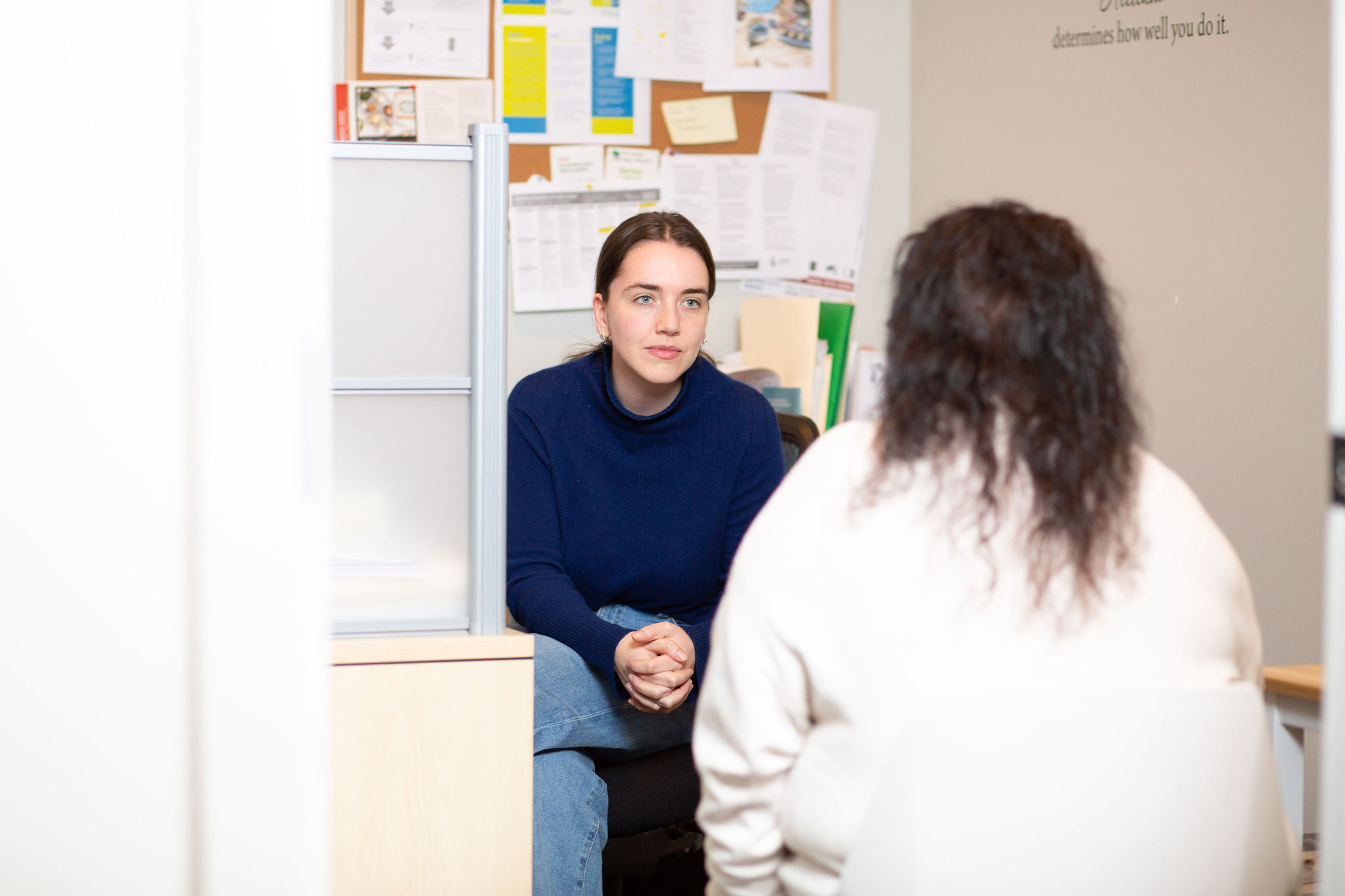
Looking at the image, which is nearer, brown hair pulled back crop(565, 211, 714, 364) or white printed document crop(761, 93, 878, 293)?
brown hair pulled back crop(565, 211, 714, 364)

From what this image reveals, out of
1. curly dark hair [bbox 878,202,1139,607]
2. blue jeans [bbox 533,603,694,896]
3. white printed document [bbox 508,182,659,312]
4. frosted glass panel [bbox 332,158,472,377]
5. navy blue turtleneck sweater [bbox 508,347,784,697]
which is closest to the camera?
curly dark hair [bbox 878,202,1139,607]

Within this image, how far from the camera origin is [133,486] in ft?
2.59

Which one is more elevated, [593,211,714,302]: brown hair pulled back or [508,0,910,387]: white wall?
[508,0,910,387]: white wall

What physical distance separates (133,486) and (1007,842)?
0.65 meters

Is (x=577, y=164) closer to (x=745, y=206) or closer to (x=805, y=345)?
(x=745, y=206)

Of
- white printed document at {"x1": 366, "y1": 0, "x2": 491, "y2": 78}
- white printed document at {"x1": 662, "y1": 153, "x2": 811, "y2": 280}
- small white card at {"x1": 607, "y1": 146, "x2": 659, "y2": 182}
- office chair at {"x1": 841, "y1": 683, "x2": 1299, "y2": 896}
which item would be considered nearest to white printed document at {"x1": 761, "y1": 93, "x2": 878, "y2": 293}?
white printed document at {"x1": 662, "y1": 153, "x2": 811, "y2": 280}

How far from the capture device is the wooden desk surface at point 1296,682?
1.20 metres

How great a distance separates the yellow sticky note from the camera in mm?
2758

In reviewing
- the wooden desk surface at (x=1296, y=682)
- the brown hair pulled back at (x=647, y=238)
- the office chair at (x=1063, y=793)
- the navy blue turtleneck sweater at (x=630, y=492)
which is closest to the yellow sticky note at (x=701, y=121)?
the brown hair pulled back at (x=647, y=238)

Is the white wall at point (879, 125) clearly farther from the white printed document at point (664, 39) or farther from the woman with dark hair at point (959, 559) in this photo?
the woman with dark hair at point (959, 559)

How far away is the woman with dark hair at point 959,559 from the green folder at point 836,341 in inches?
69.6

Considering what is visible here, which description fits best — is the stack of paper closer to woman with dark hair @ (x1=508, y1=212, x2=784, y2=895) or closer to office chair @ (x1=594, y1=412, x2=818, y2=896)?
woman with dark hair @ (x1=508, y1=212, x2=784, y2=895)

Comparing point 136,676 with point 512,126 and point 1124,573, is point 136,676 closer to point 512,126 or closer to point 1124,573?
point 1124,573

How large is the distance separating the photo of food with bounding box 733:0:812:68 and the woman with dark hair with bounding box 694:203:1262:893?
197 cm
